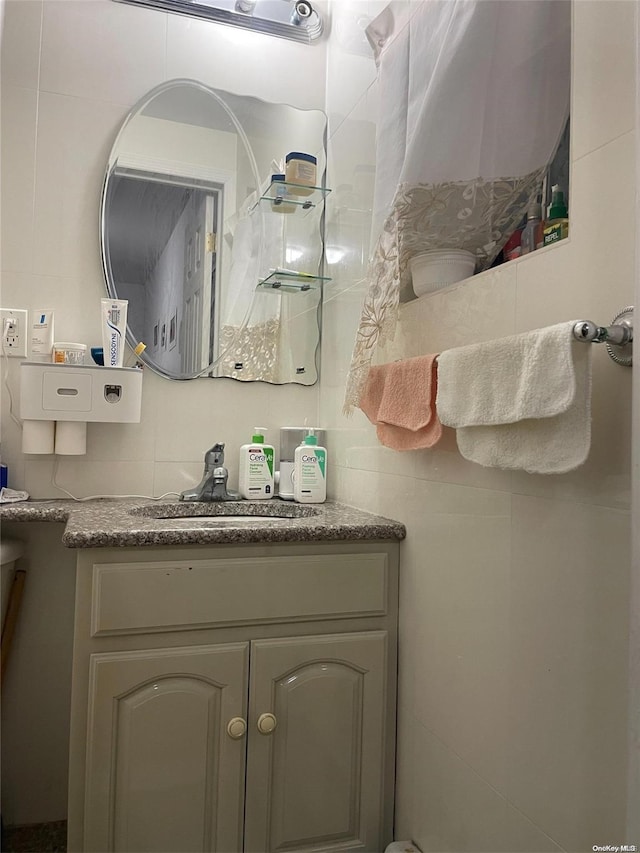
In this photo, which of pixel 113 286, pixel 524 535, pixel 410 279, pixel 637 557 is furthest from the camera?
pixel 113 286

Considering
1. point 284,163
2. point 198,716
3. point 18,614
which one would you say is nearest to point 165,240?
point 284,163

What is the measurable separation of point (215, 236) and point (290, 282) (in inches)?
9.7

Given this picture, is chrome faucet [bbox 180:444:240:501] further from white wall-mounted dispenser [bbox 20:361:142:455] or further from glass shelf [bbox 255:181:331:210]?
glass shelf [bbox 255:181:331:210]

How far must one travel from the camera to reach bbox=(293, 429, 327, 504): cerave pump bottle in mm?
1712

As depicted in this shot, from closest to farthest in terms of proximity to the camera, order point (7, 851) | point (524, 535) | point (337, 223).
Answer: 1. point (524, 535)
2. point (7, 851)
3. point (337, 223)

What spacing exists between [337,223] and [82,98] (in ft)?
2.50

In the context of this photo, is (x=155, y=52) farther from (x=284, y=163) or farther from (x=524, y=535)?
(x=524, y=535)

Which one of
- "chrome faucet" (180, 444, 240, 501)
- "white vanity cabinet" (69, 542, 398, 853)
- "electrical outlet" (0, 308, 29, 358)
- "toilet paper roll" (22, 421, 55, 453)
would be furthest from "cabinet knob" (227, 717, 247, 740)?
"electrical outlet" (0, 308, 29, 358)

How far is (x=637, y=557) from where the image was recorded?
0.71 meters

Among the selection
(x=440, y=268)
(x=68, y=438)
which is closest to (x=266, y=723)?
(x=68, y=438)

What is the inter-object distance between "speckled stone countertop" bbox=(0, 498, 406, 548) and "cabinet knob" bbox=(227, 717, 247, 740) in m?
0.36

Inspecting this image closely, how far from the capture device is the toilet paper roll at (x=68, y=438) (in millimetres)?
1605

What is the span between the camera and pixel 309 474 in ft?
5.65

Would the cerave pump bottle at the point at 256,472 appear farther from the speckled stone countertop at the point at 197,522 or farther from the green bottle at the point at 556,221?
the green bottle at the point at 556,221
